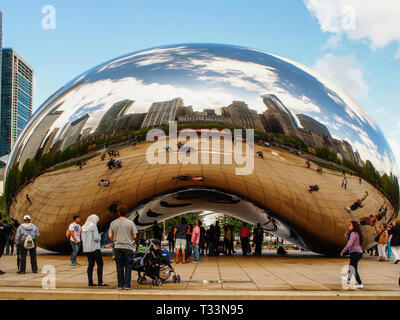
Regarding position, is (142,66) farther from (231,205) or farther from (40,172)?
(231,205)

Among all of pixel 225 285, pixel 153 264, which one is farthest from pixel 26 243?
pixel 225 285

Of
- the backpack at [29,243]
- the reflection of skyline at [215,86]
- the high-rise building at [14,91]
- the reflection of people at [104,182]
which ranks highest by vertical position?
the high-rise building at [14,91]

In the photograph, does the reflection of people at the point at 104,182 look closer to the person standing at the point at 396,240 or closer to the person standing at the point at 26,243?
the person standing at the point at 26,243

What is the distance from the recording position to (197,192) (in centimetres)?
966

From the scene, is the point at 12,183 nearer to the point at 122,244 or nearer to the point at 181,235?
the point at 181,235

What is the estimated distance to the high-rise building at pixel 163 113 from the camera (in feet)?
27.0

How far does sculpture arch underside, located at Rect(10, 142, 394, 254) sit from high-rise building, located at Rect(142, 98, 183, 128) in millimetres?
568

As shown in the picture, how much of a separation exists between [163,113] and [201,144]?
3.30ft

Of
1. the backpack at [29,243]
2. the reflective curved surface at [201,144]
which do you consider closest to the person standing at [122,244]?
the reflective curved surface at [201,144]

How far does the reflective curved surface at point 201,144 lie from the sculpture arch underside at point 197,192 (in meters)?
0.02

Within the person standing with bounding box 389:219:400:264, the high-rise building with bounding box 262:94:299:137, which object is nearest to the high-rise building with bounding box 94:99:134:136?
the high-rise building with bounding box 262:94:299:137

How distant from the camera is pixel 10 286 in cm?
627
